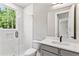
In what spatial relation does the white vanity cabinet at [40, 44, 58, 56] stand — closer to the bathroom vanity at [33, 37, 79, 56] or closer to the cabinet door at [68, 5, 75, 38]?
the bathroom vanity at [33, 37, 79, 56]

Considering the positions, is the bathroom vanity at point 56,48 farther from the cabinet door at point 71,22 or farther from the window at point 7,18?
the window at point 7,18

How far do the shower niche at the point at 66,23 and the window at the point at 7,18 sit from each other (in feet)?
2.12

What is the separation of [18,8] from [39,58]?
0.79 metres

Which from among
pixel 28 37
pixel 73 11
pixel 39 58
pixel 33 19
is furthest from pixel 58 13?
pixel 39 58

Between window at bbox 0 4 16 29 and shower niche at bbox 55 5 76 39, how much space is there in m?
0.65

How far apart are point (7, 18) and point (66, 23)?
2.84 ft

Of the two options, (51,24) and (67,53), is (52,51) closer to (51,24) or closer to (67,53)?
(67,53)

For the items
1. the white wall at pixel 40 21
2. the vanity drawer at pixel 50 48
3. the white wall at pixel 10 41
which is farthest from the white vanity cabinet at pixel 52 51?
the white wall at pixel 10 41

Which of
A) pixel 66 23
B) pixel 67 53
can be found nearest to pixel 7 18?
pixel 66 23

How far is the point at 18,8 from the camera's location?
82.4 inches

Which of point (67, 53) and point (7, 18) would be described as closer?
point (67, 53)

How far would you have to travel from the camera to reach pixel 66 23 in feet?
6.79

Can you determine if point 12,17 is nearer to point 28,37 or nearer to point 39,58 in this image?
point 28,37

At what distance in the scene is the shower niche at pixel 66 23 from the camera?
2.02 m
